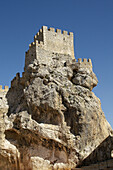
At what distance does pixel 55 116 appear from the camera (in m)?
25.2

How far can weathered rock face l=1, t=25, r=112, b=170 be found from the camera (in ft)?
78.3

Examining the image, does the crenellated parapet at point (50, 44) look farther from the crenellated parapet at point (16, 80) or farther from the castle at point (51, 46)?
the crenellated parapet at point (16, 80)

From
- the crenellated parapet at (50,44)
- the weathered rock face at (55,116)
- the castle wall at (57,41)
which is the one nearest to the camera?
the weathered rock face at (55,116)

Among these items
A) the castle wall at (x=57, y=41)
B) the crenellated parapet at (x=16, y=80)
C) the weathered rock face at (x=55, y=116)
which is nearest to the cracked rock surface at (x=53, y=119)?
the weathered rock face at (x=55, y=116)

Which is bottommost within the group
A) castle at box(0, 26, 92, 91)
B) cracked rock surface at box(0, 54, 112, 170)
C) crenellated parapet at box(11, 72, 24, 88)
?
cracked rock surface at box(0, 54, 112, 170)

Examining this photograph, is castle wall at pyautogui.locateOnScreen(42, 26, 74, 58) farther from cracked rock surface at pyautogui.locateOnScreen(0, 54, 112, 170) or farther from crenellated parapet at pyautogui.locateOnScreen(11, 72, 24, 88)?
crenellated parapet at pyautogui.locateOnScreen(11, 72, 24, 88)

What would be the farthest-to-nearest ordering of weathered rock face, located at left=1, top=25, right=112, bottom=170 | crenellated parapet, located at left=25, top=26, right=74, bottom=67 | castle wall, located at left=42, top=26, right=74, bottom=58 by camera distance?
castle wall, located at left=42, top=26, right=74, bottom=58, crenellated parapet, located at left=25, top=26, right=74, bottom=67, weathered rock face, located at left=1, top=25, right=112, bottom=170

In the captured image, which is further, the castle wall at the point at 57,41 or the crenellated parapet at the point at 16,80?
the castle wall at the point at 57,41

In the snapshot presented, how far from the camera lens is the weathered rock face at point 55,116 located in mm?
23859

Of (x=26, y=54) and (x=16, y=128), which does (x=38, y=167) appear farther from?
(x=26, y=54)

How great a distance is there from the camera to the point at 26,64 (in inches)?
1164

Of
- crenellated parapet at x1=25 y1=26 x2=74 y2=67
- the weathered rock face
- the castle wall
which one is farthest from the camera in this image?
the castle wall

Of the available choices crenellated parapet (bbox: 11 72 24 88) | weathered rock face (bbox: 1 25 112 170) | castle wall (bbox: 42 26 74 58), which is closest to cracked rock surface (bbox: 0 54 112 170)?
weathered rock face (bbox: 1 25 112 170)

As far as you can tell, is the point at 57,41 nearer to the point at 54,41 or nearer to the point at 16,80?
the point at 54,41
